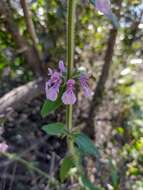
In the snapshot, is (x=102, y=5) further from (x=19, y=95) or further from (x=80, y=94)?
(x=80, y=94)

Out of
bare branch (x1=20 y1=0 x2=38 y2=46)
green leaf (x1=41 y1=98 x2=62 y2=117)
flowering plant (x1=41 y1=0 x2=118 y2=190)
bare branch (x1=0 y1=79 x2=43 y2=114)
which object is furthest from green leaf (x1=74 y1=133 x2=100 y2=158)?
bare branch (x1=20 y1=0 x2=38 y2=46)

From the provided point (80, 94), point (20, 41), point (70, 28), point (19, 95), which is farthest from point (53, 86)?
point (80, 94)

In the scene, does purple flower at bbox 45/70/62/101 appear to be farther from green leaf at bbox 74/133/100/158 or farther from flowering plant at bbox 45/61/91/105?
green leaf at bbox 74/133/100/158

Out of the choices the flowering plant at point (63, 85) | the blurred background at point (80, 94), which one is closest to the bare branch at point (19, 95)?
the blurred background at point (80, 94)

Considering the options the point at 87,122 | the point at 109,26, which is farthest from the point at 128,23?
the point at 87,122

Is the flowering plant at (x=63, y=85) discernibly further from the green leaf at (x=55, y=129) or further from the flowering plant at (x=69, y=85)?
the green leaf at (x=55, y=129)

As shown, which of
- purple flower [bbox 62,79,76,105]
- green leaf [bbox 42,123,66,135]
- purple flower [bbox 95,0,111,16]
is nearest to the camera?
purple flower [bbox 95,0,111,16]

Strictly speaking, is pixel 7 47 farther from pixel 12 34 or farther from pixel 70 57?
pixel 70 57
